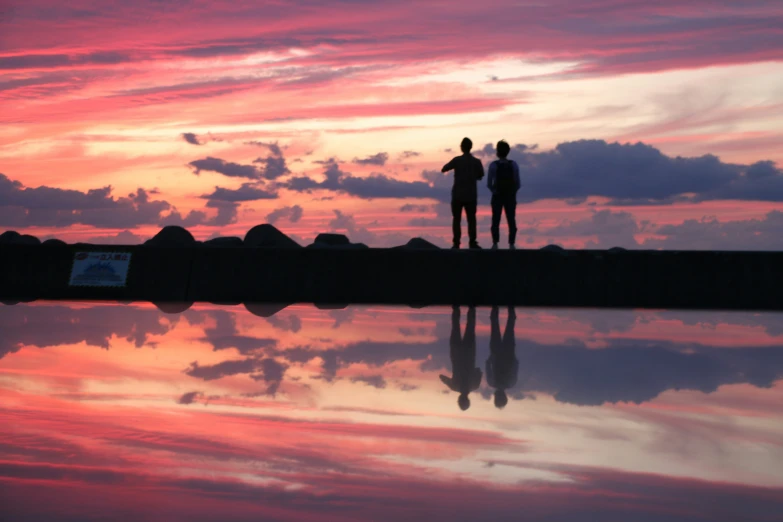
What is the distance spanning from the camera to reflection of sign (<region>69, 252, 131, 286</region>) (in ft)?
36.2

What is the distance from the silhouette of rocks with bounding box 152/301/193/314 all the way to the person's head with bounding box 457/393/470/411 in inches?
225

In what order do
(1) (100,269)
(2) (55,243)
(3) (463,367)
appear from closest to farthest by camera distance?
(3) (463,367) < (1) (100,269) < (2) (55,243)

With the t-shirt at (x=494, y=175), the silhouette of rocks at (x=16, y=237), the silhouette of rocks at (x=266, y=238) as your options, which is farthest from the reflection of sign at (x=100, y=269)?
the silhouette of rocks at (x=16, y=237)

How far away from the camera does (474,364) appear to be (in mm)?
5535

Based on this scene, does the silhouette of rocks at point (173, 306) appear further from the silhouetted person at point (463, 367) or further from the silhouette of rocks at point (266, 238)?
the silhouette of rocks at point (266, 238)


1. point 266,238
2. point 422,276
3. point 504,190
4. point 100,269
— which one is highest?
point 504,190

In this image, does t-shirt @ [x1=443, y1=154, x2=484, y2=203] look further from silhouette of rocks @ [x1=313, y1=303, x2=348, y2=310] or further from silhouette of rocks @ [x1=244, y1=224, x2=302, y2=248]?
silhouette of rocks @ [x1=244, y1=224, x2=302, y2=248]

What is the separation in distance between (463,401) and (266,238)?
11.5 m

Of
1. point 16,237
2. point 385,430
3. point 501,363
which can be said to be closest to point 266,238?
point 16,237

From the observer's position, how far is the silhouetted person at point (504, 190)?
11.8 m

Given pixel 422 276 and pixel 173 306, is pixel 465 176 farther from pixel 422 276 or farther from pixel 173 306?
pixel 173 306

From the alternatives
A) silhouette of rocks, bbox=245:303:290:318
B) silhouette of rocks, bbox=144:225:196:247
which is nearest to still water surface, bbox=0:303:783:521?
silhouette of rocks, bbox=245:303:290:318

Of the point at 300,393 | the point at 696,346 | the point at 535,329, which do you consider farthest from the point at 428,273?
the point at 300,393

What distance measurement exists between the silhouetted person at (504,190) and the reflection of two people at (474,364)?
377 centimetres
